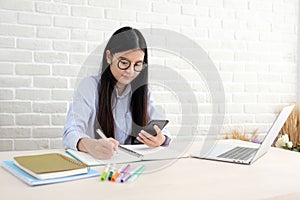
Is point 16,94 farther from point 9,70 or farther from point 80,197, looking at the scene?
point 80,197

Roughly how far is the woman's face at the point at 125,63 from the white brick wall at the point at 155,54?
0.55 m

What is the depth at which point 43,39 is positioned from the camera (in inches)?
87.4

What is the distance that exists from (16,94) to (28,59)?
21 centimetres

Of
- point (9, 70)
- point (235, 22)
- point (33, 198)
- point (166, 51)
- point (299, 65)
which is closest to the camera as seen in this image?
point (33, 198)

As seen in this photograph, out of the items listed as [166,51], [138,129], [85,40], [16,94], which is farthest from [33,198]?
[166,51]

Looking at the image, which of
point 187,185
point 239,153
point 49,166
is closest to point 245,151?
point 239,153

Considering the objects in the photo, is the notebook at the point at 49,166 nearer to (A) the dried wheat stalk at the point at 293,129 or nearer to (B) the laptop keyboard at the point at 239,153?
(B) the laptop keyboard at the point at 239,153

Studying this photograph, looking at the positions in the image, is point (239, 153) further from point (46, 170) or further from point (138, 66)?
point (46, 170)

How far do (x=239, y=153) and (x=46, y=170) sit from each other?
75 cm

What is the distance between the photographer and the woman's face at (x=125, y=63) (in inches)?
66.0

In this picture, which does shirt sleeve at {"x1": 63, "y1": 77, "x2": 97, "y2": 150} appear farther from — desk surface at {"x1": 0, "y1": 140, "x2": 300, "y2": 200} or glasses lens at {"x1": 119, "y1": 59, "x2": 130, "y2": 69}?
desk surface at {"x1": 0, "y1": 140, "x2": 300, "y2": 200}

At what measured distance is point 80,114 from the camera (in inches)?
66.0

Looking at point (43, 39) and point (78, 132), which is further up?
point (43, 39)

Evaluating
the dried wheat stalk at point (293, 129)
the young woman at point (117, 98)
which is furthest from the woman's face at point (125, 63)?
the dried wheat stalk at point (293, 129)
